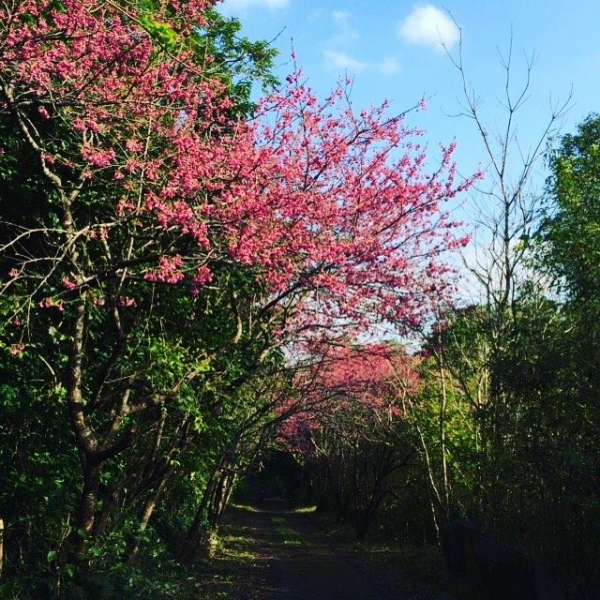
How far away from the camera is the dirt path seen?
530 inches

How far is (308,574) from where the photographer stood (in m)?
16.4

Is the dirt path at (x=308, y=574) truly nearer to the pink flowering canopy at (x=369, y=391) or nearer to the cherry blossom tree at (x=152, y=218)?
the pink flowering canopy at (x=369, y=391)

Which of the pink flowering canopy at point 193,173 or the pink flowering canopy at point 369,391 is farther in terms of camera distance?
the pink flowering canopy at point 369,391

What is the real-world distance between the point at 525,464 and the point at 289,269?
14.7ft

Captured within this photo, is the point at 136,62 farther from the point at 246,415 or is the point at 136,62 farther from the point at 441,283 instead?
the point at 246,415

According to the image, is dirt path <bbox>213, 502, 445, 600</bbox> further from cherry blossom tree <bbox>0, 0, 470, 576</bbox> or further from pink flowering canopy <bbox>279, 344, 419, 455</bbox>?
cherry blossom tree <bbox>0, 0, 470, 576</bbox>

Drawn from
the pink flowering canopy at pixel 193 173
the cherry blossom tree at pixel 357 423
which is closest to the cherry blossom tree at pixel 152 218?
the pink flowering canopy at pixel 193 173

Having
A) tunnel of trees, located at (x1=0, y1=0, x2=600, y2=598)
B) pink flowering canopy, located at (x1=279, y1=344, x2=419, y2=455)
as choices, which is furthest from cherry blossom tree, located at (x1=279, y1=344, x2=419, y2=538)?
tunnel of trees, located at (x1=0, y1=0, x2=600, y2=598)

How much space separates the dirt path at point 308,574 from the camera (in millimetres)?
13469

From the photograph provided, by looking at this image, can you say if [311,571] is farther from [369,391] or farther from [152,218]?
[152,218]

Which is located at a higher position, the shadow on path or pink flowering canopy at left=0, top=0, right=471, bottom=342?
pink flowering canopy at left=0, top=0, right=471, bottom=342

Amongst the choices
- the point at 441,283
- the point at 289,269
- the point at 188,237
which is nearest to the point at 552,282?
the point at 441,283

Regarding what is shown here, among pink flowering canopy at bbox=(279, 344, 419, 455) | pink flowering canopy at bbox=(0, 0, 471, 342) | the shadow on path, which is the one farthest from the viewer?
pink flowering canopy at bbox=(279, 344, 419, 455)

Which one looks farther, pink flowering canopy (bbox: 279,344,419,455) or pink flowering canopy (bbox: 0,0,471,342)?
pink flowering canopy (bbox: 279,344,419,455)
